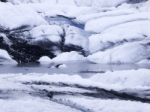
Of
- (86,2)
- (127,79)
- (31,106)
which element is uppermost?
(86,2)

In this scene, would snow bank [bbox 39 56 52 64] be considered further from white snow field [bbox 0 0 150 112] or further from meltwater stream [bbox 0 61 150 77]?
meltwater stream [bbox 0 61 150 77]

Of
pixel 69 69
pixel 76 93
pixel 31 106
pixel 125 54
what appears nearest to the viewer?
pixel 31 106

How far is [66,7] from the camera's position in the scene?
20188mm

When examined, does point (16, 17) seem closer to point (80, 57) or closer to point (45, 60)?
point (45, 60)

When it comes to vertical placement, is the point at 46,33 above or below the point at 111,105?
above

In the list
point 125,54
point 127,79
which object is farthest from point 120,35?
point 127,79

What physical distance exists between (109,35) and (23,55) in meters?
3.32

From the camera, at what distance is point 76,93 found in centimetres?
817

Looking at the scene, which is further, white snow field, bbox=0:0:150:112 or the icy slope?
the icy slope

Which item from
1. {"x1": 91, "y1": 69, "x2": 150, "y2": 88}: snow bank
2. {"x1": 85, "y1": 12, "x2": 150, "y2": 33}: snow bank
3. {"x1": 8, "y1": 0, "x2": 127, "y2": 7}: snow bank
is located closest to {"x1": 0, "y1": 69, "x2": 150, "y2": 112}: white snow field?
{"x1": 91, "y1": 69, "x2": 150, "y2": 88}: snow bank

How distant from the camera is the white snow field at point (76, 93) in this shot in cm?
694

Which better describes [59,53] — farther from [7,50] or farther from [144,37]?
[144,37]

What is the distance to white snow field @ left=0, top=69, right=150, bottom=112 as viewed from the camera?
6.94 metres

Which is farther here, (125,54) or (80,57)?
(80,57)
